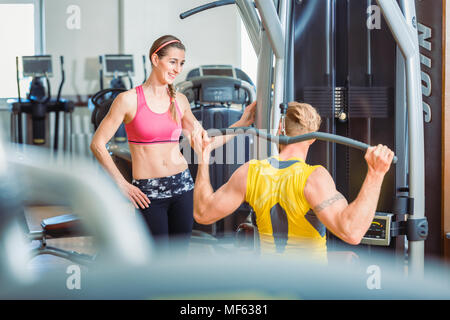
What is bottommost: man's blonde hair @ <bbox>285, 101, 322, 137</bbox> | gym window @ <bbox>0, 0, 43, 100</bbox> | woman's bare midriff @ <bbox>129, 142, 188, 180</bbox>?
woman's bare midriff @ <bbox>129, 142, 188, 180</bbox>

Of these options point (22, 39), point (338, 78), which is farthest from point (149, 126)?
point (22, 39)

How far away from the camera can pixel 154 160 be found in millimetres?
1656

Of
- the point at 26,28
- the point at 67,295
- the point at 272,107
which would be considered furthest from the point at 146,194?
the point at 26,28

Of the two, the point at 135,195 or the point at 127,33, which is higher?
the point at 127,33

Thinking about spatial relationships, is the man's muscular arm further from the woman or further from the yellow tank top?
the woman

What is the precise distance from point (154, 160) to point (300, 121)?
67cm

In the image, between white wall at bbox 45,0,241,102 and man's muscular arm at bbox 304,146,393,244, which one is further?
white wall at bbox 45,0,241,102

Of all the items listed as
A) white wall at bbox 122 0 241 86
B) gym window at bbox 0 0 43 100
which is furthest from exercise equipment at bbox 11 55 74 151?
white wall at bbox 122 0 241 86

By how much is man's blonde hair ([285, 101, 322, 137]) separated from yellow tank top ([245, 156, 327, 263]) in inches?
2.3

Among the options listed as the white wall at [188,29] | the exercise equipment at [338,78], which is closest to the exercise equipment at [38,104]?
the white wall at [188,29]

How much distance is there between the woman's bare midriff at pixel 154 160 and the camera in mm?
1646

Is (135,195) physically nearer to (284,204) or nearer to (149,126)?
(149,126)

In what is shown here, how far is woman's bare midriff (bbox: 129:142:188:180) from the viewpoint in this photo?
1646 millimetres

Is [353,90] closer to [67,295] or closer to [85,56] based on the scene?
[67,295]
